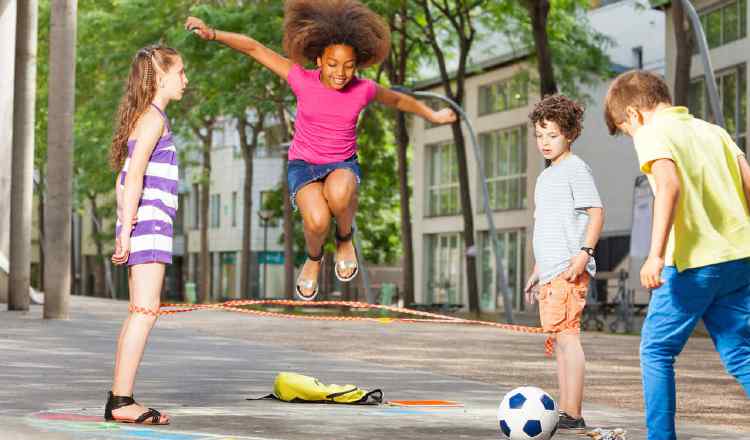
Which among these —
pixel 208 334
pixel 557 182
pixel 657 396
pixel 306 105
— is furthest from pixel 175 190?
pixel 208 334

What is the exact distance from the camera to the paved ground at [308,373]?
8.38 meters

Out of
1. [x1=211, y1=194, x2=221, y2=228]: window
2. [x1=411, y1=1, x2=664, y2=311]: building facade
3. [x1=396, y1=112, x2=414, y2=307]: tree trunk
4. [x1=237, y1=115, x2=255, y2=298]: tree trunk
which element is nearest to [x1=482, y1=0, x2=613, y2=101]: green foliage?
[x1=396, y1=112, x2=414, y2=307]: tree trunk

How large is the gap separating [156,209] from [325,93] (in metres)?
1.25

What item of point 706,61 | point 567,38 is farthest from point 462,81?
point 706,61

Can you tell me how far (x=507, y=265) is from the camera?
170 feet

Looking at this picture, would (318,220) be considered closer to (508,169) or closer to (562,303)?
(562,303)

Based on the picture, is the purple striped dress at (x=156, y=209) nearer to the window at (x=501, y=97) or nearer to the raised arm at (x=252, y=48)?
the raised arm at (x=252, y=48)

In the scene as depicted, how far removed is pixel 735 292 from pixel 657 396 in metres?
0.65

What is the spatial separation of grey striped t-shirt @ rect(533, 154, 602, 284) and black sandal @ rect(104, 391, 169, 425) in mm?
2596

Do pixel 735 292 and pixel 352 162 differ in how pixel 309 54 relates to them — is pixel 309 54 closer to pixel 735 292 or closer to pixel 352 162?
pixel 352 162

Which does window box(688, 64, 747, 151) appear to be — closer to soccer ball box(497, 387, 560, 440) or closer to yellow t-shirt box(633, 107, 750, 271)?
soccer ball box(497, 387, 560, 440)

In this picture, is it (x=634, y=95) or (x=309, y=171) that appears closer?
(x=634, y=95)

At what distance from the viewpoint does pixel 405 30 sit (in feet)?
128

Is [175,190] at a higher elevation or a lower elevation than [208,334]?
higher
